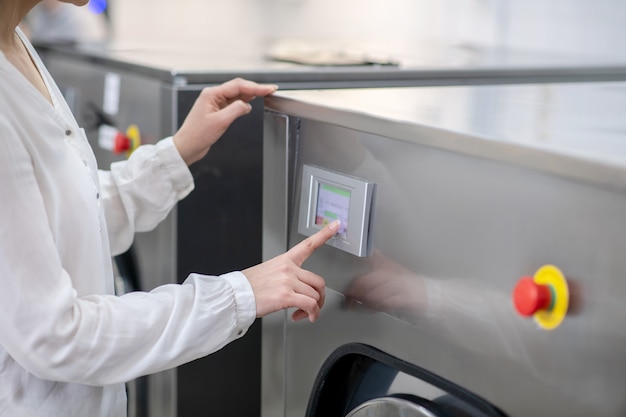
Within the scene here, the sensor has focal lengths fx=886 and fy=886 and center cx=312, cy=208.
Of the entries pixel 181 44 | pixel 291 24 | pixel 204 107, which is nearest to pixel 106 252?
pixel 204 107

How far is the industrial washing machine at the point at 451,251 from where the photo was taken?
2.87ft

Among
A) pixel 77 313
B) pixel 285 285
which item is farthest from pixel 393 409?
pixel 77 313

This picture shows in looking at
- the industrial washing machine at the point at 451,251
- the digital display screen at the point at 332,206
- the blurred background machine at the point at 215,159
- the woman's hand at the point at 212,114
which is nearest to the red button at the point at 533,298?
the industrial washing machine at the point at 451,251

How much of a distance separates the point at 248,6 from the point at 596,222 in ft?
16.5

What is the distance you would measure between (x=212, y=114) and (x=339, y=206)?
313 millimetres

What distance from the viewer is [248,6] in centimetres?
565

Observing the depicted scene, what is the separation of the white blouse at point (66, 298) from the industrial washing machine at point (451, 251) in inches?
7.7

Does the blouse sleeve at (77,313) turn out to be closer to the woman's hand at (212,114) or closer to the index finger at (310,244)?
the index finger at (310,244)

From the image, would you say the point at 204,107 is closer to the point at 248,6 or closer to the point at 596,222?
the point at 596,222

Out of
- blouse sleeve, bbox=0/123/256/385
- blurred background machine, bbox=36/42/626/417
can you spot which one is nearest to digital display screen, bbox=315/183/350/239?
blouse sleeve, bbox=0/123/256/385

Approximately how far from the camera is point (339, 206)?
120 centimetres

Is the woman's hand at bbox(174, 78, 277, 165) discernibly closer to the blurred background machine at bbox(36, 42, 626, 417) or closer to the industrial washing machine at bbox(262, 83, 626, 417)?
the industrial washing machine at bbox(262, 83, 626, 417)

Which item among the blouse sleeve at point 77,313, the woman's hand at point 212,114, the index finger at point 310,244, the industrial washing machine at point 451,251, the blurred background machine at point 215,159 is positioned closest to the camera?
the industrial washing machine at point 451,251

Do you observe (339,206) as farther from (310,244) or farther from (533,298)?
(533,298)
